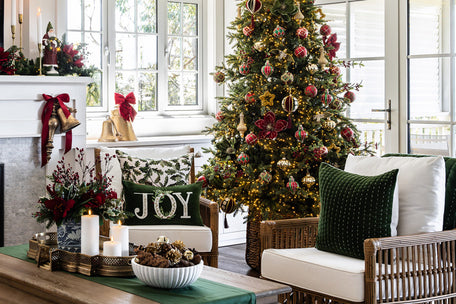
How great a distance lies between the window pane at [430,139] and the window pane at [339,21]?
2.83 feet

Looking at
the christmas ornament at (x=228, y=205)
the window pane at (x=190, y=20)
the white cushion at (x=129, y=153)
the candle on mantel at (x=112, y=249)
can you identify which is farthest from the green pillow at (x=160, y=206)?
the window pane at (x=190, y=20)

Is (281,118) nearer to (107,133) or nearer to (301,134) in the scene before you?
(301,134)

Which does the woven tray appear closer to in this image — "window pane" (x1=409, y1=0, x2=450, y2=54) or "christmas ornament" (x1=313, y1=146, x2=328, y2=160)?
"christmas ornament" (x1=313, y1=146, x2=328, y2=160)

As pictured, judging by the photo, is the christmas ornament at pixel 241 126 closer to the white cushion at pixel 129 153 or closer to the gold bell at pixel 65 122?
the white cushion at pixel 129 153

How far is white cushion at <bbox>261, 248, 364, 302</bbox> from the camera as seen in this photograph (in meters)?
2.94

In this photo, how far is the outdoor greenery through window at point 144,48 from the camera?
18.0 feet

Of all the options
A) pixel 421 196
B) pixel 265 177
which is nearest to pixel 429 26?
pixel 265 177

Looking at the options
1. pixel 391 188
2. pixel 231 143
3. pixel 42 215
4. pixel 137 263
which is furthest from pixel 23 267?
pixel 231 143

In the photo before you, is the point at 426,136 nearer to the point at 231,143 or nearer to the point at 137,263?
the point at 231,143

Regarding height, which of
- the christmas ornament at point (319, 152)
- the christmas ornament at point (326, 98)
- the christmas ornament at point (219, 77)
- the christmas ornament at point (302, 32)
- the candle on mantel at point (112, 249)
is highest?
the christmas ornament at point (302, 32)

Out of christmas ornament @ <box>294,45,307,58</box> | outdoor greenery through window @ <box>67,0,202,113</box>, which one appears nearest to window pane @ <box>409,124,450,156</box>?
christmas ornament @ <box>294,45,307,58</box>

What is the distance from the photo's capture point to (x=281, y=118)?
15.4 ft

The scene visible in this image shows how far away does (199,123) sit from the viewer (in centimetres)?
604

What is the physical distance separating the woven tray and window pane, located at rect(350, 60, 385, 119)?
9.46 ft
